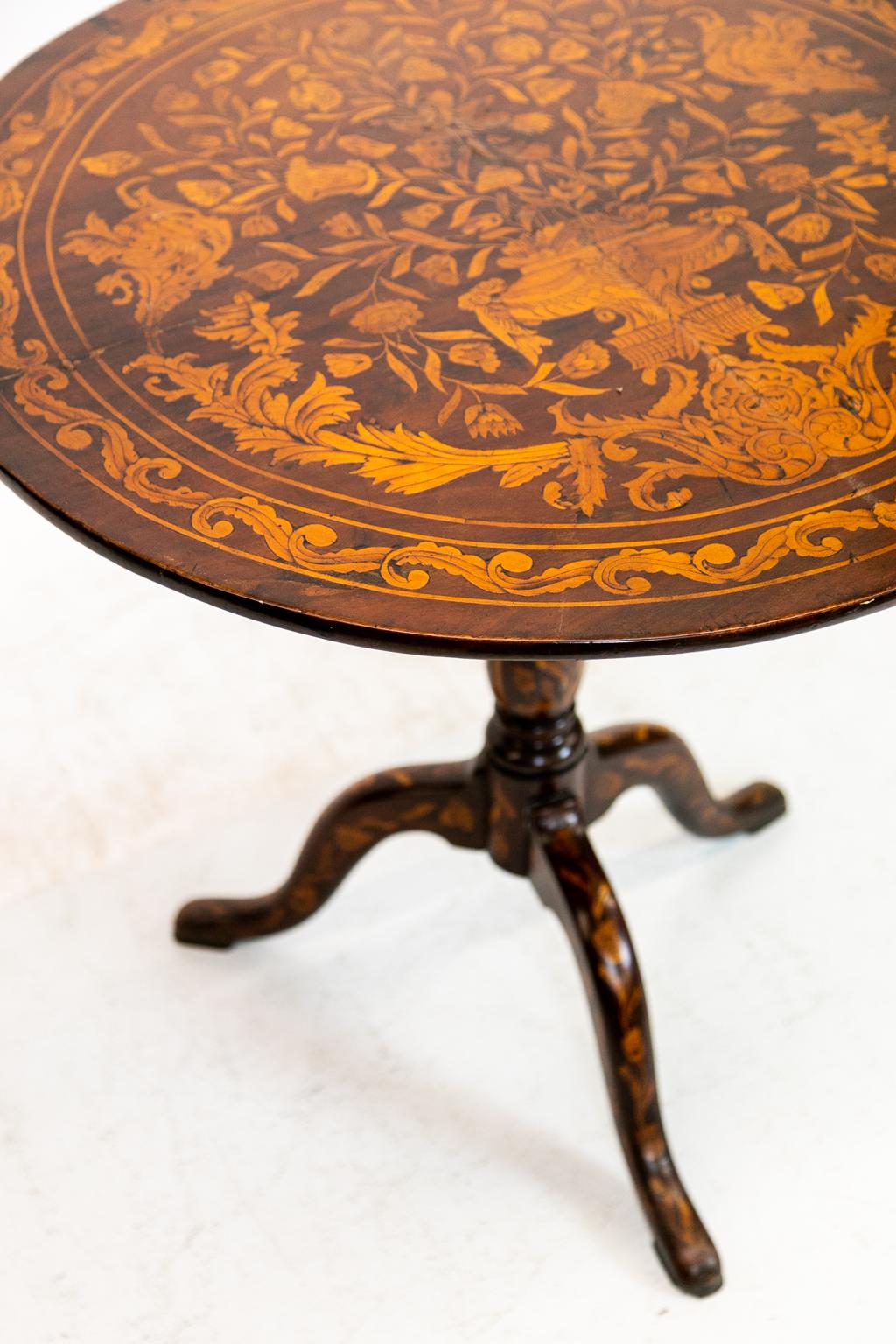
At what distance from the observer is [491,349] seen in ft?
3.45

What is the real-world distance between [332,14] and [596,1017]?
3.09 ft

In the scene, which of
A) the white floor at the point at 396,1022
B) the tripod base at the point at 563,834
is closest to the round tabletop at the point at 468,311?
the tripod base at the point at 563,834

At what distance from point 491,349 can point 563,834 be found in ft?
1.57

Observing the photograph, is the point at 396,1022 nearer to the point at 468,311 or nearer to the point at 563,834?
the point at 563,834

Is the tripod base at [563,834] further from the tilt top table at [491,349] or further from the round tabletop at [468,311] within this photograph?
the round tabletop at [468,311]

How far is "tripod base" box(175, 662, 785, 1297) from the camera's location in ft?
4.28

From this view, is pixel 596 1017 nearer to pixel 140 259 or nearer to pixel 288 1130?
pixel 288 1130

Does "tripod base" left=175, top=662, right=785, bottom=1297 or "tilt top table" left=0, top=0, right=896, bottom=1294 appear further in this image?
"tripod base" left=175, top=662, right=785, bottom=1297

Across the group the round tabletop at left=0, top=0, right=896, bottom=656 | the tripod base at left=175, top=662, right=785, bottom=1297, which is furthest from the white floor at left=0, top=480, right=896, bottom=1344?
the round tabletop at left=0, top=0, right=896, bottom=656

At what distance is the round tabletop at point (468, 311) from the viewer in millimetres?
901

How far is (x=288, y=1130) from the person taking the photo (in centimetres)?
143

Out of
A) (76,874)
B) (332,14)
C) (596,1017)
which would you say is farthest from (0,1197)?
(332,14)

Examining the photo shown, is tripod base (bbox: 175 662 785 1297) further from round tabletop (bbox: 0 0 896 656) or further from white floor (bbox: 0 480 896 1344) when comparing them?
round tabletop (bbox: 0 0 896 656)

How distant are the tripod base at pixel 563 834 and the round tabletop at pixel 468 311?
331 mm
